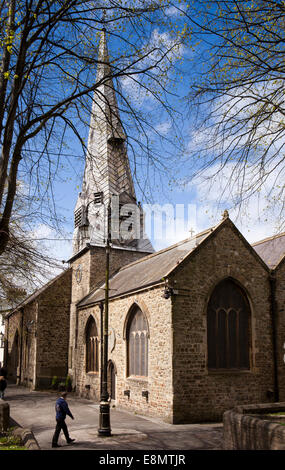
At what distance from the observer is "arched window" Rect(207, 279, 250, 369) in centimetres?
1645

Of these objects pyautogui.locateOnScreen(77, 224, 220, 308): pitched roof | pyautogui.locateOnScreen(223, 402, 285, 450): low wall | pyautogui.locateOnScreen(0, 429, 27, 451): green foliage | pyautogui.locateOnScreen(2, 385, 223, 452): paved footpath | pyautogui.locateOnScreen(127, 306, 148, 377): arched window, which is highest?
pyautogui.locateOnScreen(77, 224, 220, 308): pitched roof

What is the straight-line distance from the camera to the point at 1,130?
7.98m

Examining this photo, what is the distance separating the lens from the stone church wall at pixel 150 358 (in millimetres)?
15344

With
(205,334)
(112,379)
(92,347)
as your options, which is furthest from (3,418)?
(92,347)

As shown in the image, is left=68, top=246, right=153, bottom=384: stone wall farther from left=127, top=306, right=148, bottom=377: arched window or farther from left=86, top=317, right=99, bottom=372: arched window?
left=127, top=306, right=148, bottom=377: arched window

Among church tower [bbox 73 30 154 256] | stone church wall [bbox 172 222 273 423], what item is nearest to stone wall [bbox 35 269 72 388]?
church tower [bbox 73 30 154 256]

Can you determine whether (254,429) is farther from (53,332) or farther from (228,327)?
(53,332)

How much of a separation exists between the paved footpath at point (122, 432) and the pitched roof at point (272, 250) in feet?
25.3

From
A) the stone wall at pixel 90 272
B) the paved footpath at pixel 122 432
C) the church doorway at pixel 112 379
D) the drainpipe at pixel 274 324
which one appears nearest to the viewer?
the paved footpath at pixel 122 432

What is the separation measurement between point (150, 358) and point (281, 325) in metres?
5.58

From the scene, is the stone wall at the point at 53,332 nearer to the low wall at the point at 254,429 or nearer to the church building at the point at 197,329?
the church building at the point at 197,329

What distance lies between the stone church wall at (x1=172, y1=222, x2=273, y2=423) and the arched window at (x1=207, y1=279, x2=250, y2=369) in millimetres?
304

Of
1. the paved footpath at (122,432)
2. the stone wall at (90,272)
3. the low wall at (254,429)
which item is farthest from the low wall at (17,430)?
the stone wall at (90,272)
